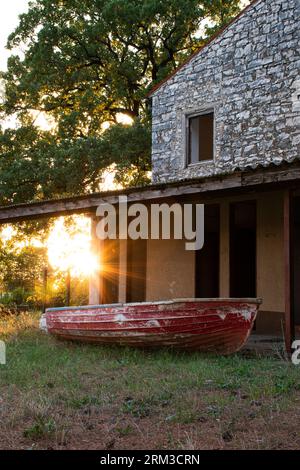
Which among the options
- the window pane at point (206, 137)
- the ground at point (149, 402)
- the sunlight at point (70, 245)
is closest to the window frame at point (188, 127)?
the window pane at point (206, 137)

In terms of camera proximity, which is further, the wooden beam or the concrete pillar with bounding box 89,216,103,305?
the concrete pillar with bounding box 89,216,103,305

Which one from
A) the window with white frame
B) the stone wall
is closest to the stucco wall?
the stone wall

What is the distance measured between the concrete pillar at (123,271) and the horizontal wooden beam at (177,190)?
88.0 inches

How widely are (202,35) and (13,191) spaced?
9.16 meters

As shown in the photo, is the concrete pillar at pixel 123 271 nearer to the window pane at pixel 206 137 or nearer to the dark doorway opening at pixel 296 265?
the window pane at pixel 206 137

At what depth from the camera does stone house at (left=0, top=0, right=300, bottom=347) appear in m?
12.2

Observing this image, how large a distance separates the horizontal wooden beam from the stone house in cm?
4

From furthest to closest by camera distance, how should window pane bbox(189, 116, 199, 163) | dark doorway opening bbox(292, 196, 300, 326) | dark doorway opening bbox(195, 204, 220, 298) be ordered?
window pane bbox(189, 116, 199, 163), dark doorway opening bbox(195, 204, 220, 298), dark doorway opening bbox(292, 196, 300, 326)

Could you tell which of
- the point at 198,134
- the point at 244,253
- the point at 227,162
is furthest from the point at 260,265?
the point at 198,134

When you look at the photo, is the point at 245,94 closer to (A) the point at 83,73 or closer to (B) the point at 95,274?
(B) the point at 95,274

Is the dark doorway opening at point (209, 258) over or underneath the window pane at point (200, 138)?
underneath

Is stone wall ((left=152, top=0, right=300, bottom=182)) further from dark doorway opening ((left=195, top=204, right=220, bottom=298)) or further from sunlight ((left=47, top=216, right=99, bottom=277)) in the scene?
sunlight ((left=47, top=216, right=99, bottom=277))

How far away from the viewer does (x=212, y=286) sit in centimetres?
1488

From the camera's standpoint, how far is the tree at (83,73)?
68.2 feet
